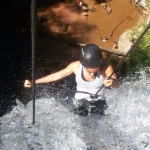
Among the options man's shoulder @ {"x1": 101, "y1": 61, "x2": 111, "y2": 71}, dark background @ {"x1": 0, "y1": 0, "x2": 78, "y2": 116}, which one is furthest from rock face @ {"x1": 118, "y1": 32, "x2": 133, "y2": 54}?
man's shoulder @ {"x1": 101, "y1": 61, "x2": 111, "y2": 71}

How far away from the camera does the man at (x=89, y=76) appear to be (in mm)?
3791

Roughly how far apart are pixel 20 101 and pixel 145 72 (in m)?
2.25

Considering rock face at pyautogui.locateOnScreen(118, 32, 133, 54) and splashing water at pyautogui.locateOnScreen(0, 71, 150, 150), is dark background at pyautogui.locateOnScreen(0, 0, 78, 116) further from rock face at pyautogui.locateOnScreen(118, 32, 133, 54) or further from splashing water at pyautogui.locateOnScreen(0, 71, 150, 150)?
A: rock face at pyautogui.locateOnScreen(118, 32, 133, 54)

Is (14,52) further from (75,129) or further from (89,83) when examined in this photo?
(89,83)

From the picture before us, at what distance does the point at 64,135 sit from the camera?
4930mm

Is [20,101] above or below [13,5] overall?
below

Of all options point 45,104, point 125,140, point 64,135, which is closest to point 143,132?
point 125,140

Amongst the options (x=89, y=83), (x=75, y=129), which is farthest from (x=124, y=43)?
(x=89, y=83)

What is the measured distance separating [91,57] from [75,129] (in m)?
1.60

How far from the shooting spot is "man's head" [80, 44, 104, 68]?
376 cm

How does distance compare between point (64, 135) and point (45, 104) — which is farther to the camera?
point (45, 104)

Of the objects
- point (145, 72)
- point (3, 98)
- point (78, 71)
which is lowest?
point (3, 98)

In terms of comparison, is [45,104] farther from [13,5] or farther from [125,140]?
[13,5]

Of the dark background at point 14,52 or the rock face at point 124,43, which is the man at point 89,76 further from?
the rock face at point 124,43
